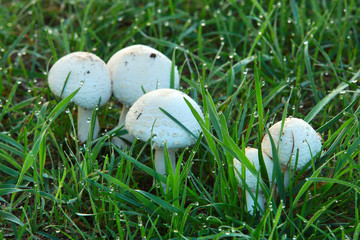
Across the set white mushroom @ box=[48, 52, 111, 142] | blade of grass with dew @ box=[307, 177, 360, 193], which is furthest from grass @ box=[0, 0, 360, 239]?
white mushroom @ box=[48, 52, 111, 142]

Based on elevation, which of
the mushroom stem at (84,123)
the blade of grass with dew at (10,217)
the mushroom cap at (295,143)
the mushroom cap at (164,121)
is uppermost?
the mushroom cap at (164,121)

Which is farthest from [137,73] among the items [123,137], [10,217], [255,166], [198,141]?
[10,217]

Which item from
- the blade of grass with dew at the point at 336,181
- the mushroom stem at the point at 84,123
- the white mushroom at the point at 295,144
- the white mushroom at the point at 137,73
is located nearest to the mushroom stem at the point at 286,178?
the white mushroom at the point at 295,144

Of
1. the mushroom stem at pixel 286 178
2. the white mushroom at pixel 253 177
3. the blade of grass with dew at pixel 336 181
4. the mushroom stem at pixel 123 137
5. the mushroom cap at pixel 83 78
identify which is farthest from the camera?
the mushroom stem at pixel 123 137

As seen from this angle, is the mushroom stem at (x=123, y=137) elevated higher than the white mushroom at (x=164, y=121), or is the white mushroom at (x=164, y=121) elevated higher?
the white mushroom at (x=164, y=121)

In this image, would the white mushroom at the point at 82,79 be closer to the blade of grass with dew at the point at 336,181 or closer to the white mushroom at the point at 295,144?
the white mushroom at the point at 295,144

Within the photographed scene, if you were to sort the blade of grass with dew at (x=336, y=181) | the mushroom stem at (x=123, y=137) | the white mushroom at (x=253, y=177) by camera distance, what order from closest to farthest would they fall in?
1. the blade of grass with dew at (x=336, y=181)
2. the white mushroom at (x=253, y=177)
3. the mushroom stem at (x=123, y=137)

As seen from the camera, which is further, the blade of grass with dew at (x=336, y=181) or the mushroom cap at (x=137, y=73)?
the mushroom cap at (x=137, y=73)

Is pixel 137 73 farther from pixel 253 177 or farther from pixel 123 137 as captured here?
pixel 253 177
